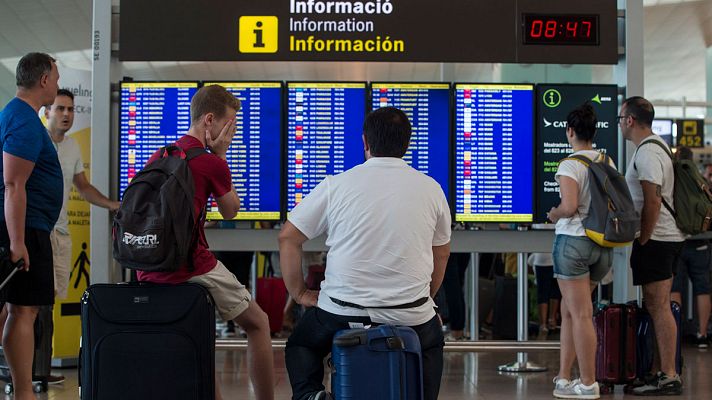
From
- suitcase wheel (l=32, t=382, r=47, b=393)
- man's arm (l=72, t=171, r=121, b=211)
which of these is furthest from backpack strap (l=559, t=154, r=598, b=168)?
suitcase wheel (l=32, t=382, r=47, b=393)

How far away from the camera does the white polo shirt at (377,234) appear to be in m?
3.25

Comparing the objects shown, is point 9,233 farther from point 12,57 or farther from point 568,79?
point 12,57

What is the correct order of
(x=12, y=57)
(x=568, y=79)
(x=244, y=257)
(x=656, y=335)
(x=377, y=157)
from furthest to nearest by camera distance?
(x=12, y=57), (x=568, y=79), (x=244, y=257), (x=656, y=335), (x=377, y=157)

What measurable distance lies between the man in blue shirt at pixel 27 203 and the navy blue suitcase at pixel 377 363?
164 centimetres

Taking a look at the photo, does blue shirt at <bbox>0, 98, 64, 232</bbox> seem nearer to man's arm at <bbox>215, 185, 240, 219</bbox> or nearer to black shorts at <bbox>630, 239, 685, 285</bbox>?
man's arm at <bbox>215, 185, 240, 219</bbox>

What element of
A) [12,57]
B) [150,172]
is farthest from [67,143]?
[12,57]

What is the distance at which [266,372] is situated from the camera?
3992mm

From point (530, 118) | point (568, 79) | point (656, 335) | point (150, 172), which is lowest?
point (656, 335)

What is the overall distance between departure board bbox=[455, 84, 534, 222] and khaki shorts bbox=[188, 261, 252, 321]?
233cm

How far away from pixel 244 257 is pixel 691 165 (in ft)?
14.6

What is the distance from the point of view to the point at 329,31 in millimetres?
5723

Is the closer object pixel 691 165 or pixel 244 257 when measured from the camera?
pixel 691 165

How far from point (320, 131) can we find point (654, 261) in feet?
7.29

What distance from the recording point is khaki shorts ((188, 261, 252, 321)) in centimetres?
373
